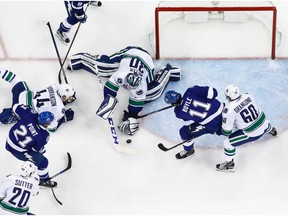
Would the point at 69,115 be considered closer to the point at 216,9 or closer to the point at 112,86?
the point at 112,86

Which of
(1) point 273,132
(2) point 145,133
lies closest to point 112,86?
(2) point 145,133

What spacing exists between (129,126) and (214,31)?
124 cm

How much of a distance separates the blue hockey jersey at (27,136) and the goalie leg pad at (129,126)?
2.09 ft

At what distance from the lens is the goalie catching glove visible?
4906mm

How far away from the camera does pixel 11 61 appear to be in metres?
5.54

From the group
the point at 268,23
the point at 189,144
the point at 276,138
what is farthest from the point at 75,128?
the point at 268,23

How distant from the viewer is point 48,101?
4797mm

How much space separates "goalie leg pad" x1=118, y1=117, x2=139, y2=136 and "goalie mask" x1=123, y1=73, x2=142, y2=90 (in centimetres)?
26

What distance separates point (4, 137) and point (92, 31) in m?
1.25

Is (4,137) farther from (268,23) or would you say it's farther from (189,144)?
(268,23)

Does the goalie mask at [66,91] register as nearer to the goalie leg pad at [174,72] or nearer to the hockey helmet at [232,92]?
the goalie leg pad at [174,72]

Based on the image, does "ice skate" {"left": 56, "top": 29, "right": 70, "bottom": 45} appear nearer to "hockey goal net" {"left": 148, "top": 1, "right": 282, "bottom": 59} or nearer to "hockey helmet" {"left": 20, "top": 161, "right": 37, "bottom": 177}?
"hockey goal net" {"left": 148, "top": 1, "right": 282, "bottom": 59}

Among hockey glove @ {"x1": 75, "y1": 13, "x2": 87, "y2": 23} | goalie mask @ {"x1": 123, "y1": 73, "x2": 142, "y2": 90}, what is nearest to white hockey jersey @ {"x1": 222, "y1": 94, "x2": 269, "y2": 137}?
goalie mask @ {"x1": 123, "y1": 73, "x2": 142, "y2": 90}

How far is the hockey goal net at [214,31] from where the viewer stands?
542cm
